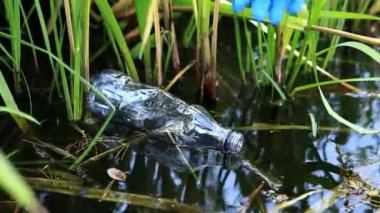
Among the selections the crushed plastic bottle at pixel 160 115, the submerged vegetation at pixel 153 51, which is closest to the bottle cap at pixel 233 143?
the crushed plastic bottle at pixel 160 115

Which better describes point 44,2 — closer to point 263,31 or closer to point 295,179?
point 263,31

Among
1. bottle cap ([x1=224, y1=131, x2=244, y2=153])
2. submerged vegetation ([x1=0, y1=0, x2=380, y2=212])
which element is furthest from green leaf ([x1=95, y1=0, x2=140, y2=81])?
bottle cap ([x1=224, y1=131, x2=244, y2=153])

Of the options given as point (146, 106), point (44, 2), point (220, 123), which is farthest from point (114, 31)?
point (44, 2)

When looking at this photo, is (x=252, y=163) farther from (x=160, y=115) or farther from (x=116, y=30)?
(x=116, y=30)

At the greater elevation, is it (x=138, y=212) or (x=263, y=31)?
(x=263, y=31)

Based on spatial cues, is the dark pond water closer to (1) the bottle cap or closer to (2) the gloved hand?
(1) the bottle cap
